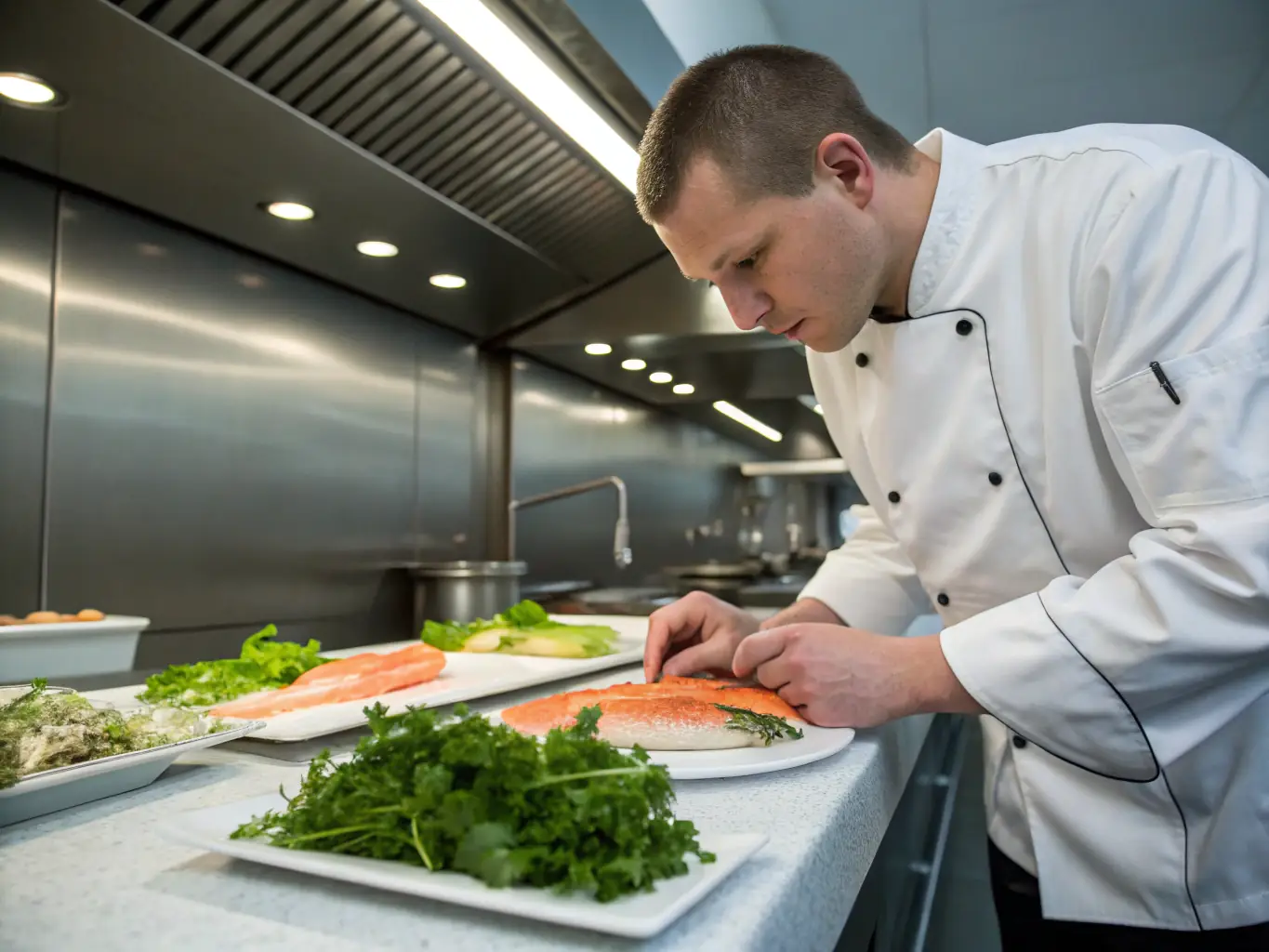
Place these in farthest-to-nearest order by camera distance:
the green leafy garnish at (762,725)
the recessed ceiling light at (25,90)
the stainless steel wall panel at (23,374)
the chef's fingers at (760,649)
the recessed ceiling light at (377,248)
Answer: the recessed ceiling light at (377,248) < the stainless steel wall panel at (23,374) < the recessed ceiling light at (25,90) < the chef's fingers at (760,649) < the green leafy garnish at (762,725)

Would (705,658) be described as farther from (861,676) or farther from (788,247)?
(788,247)

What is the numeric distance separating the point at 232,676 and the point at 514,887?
1.01 metres

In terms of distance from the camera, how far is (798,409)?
4.69 m

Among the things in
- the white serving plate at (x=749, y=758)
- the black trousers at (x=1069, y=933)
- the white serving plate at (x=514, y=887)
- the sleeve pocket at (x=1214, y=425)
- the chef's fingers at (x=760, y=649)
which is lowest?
the black trousers at (x=1069, y=933)

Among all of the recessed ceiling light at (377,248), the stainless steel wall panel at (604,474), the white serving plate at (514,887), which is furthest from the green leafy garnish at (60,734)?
the stainless steel wall panel at (604,474)

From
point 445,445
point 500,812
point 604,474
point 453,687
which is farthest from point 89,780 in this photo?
point 604,474

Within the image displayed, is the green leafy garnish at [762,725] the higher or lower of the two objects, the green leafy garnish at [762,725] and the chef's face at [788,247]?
the lower

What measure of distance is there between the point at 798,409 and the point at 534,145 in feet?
8.60

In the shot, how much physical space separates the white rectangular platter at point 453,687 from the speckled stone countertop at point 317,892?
14cm

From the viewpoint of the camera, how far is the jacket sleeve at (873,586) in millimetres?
1549

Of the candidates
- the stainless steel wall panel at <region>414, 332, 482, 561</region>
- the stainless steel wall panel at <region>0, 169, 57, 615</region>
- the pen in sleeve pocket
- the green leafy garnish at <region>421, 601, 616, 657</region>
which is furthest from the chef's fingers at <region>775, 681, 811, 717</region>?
the stainless steel wall panel at <region>414, 332, 482, 561</region>

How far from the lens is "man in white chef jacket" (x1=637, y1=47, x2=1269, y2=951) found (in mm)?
927

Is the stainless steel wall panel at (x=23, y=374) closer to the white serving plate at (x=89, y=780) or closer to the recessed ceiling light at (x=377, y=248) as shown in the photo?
the recessed ceiling light at (x=377, y=248)

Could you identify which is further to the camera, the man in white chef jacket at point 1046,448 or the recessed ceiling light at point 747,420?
the recessed ceiling light at point 747,420
